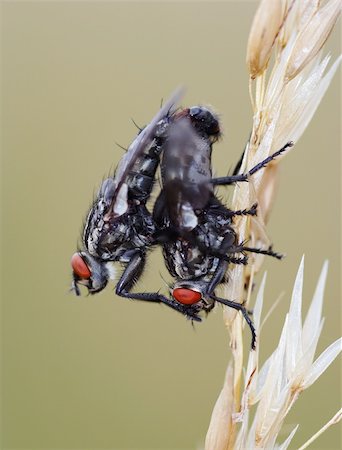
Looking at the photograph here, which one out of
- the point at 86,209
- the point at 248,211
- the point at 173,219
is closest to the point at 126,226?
the point at 173,219

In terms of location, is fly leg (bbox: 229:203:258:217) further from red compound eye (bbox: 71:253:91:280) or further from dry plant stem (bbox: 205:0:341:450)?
red compound eye (bbox: 71:253:91:280)

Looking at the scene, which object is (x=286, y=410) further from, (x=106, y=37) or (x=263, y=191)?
(x=106, y=37)

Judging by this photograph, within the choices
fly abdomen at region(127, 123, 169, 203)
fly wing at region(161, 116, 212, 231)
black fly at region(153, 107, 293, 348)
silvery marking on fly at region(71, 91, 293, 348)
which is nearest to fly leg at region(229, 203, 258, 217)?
silvery marking on fly at region(71, 91, 293, 348)

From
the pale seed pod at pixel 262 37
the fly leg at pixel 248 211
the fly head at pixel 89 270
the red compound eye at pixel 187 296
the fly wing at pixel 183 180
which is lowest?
the red compound eye at pixel 187 296

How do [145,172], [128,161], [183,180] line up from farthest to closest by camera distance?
[145,172] → [128,161] → [183,180]

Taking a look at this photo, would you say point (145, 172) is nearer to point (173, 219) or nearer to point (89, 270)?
point (173, 219)

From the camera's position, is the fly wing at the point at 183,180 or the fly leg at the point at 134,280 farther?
the fly leg at the point at 134,280

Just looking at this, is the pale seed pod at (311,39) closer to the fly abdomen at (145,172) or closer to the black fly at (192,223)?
the black fly at (192,223)

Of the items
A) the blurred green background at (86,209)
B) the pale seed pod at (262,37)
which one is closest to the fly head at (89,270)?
the pale seed pod at (262,37)
